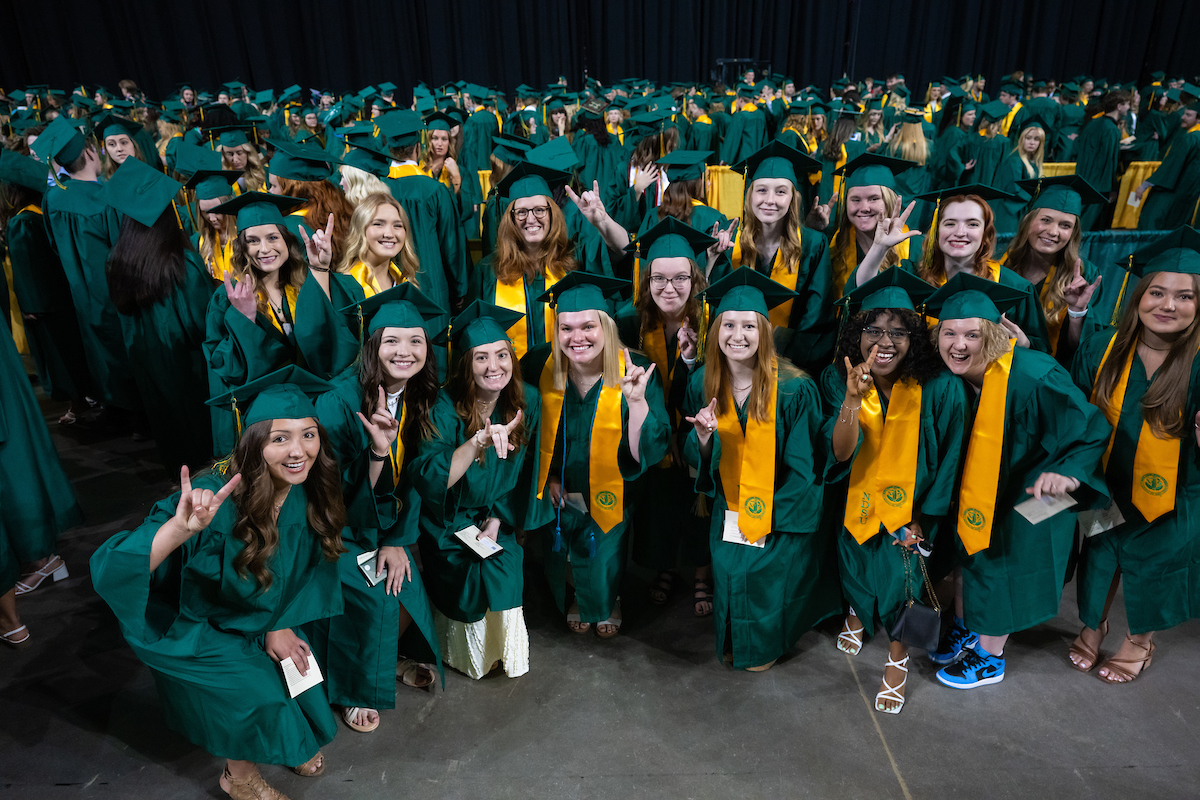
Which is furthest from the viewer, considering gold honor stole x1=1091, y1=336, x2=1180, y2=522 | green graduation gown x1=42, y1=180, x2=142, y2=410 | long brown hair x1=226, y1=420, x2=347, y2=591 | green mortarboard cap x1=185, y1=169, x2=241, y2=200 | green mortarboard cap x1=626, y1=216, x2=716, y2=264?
green graduation gown x1=42, y1=180, x2=142, y2=410

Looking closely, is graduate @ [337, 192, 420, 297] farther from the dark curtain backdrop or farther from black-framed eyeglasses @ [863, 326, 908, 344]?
the dark curtain backdrop

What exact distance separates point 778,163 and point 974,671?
241 centimetres

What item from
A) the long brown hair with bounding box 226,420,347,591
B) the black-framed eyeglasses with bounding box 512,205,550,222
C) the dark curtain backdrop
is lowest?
the long brown hair with bounding box 226,420,347,591

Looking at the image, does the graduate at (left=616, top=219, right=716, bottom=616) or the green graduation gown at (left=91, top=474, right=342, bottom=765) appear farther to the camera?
the graduate at (left=616, top=219, right=716, bottom=616)

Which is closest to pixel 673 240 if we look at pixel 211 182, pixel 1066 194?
pixel 1066 194

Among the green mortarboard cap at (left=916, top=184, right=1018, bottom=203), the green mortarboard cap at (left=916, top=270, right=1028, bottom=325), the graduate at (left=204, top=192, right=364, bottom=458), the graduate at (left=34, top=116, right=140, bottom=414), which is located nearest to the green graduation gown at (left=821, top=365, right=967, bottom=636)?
the green mortarboard cap at (left=916, top=270, right=1028, bottom=325)

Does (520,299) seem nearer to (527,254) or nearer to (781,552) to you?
(527,254)

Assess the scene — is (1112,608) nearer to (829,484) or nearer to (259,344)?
(829,484)

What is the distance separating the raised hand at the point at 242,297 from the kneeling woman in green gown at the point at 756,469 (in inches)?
75.3

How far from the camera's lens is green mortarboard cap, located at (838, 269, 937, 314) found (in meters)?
2.61

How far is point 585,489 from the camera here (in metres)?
2.99

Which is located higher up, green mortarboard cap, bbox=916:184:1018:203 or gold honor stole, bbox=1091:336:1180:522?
green mortarboard cap, bbox=916:184:1018:203

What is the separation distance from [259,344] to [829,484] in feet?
8.23

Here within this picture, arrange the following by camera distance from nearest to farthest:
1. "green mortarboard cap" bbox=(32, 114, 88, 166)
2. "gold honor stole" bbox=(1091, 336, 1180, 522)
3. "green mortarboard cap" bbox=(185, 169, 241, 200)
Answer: "gold honor stole" bbox=(1091, 336, 1180, 522) → "green mortarboard cap" bbox=(185, 169, 241, 200) → "green mortarboard cap" bbox=(32, 114, 88, 166)
